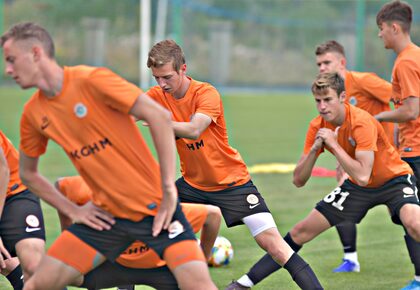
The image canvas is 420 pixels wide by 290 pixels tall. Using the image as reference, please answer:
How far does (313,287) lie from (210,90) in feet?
5.72

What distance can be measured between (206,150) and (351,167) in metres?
1.16

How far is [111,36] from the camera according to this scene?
1438 inches

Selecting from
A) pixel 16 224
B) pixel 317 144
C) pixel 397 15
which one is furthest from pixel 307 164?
pixel 16 224

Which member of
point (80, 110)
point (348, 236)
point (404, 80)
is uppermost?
point (80, 110)

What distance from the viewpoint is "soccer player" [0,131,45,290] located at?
6.27 m

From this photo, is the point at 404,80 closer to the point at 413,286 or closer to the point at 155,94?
the point at 413,286

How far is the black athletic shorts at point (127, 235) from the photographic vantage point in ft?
17.8

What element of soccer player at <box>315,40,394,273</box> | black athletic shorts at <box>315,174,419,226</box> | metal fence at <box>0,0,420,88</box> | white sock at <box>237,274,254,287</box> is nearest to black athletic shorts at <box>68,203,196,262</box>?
white sock at <box>237,274,254,287</box>

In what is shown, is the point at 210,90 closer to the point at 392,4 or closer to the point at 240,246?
the point at 392,4

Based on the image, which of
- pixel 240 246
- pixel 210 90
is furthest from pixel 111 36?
pixel 210 90

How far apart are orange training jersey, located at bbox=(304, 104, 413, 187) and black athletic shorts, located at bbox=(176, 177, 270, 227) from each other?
617mm

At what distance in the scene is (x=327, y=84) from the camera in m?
7.16

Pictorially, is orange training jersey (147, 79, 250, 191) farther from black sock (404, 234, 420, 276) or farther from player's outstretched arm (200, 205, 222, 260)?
black sock (404, 234, 420, 276)

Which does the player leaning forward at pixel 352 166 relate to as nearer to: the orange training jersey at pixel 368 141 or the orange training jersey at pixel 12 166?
the orange training jersey at pixel 368 141
